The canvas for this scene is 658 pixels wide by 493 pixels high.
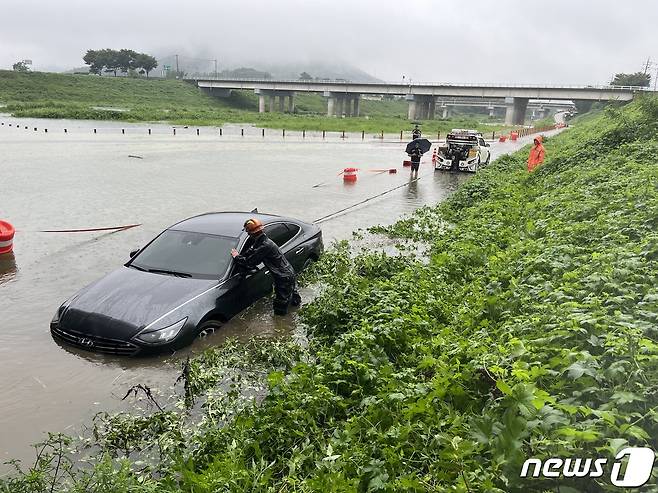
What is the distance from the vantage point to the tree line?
6029 inches

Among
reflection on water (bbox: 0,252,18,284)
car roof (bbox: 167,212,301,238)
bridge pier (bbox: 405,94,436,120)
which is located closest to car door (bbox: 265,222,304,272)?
car roof (bbox: 167,212,301,238)

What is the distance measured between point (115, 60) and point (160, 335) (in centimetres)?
16941

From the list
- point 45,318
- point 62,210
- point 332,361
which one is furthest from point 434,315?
point 62,210

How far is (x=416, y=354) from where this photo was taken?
5.74m

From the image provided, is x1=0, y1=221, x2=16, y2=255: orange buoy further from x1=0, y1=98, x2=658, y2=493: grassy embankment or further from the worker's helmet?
x1=0, y1=98, x2=658, y2=493: grassy embankment

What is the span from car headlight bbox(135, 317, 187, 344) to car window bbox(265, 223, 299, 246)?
2.82m

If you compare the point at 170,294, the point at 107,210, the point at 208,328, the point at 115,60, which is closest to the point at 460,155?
the point at 107,210

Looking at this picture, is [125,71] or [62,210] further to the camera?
[125,71]

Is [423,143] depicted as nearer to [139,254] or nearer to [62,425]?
[139,254]

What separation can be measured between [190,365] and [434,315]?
3210 millimetres

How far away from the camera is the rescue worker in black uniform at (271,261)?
25.5 ft

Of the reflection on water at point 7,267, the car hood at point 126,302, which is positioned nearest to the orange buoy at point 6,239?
the reflection on water at point 7,267

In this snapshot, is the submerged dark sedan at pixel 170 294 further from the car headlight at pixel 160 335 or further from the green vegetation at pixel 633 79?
the green vegetation at pixel 633 79

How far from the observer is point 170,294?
6.95 metres
